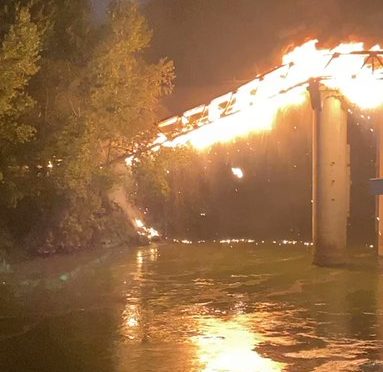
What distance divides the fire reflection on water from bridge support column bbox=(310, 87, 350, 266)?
8.44 meters

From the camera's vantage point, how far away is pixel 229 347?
33.9ft

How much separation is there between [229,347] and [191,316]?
272 cm

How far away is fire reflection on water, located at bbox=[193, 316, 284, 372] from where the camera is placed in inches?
367

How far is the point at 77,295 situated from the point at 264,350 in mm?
6320

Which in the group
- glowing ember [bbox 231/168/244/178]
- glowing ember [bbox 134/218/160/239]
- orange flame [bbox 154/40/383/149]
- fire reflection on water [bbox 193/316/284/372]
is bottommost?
fire reflection on water [bbox 193/316/284/372]

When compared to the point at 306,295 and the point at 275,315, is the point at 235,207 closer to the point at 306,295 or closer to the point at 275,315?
the point at 306,295

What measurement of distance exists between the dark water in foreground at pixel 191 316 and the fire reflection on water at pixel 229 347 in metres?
0.02

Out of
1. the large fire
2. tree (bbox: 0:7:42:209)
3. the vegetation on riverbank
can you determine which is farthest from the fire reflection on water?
the vegetation on riverbank

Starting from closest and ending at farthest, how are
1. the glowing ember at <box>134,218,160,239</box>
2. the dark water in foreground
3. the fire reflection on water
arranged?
1. the fire reflection on water
2. the dark water in foreground
3. the glowing ember at <box>134,218,160,239</box>

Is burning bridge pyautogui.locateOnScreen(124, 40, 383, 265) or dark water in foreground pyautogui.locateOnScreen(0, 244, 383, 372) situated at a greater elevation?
burning bridge pyautogui.locateOnScreen(124, 40, 383, 265)

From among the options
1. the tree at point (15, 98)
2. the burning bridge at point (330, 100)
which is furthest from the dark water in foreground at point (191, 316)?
the tree at point (15, 98)

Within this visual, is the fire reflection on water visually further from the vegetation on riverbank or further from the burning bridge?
the vegetation on riverbank

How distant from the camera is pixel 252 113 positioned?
78.2ft

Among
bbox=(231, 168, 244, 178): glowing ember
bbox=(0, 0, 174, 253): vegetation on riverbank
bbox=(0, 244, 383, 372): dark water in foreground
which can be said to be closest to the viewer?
bbox=(0, 244, 383, 372): dark water in foreground
